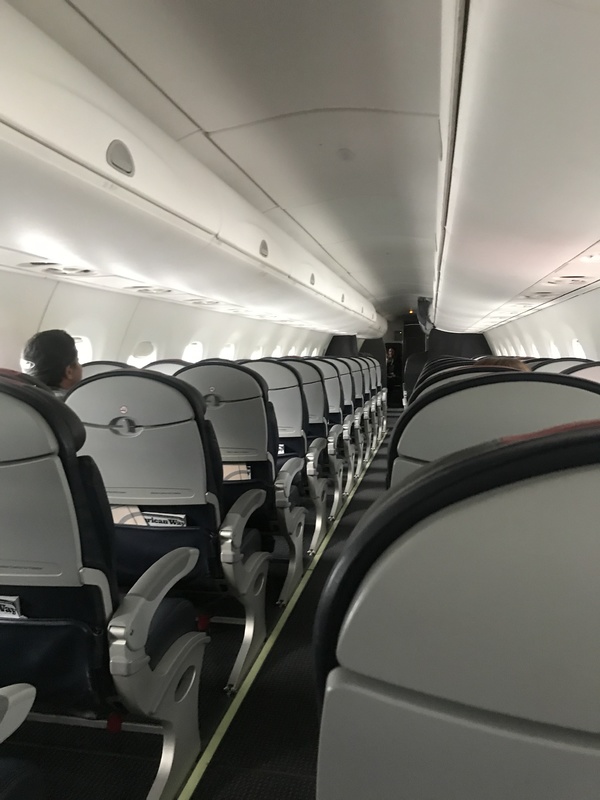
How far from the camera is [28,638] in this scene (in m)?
1.90

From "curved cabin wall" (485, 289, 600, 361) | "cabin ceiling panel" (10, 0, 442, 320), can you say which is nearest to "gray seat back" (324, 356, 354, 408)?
"curved cabin wall" (485, 289, 600, 361)

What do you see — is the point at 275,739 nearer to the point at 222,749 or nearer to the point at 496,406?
the point at 222,749

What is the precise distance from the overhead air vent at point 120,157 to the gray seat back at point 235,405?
1.31m

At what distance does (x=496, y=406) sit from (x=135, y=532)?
1.95 meters

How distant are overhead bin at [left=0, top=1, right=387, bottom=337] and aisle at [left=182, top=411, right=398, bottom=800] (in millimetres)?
A: 2073

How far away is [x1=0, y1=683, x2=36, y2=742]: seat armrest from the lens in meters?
1.41

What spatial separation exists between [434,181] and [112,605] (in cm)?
412

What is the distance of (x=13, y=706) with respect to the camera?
4.73ft

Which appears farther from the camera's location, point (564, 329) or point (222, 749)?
point (564, 329)

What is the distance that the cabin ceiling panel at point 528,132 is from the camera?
4.67 ft

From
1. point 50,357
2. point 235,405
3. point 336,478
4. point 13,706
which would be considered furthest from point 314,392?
point 13,706

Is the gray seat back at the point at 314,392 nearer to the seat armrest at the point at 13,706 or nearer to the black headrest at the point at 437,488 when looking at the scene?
the seat armrest at the point at 13,706

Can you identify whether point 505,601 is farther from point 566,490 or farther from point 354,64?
point 354,64

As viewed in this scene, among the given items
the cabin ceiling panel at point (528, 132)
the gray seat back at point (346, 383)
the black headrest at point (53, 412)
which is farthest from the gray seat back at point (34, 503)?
the gray seat back at point (346, 383)
